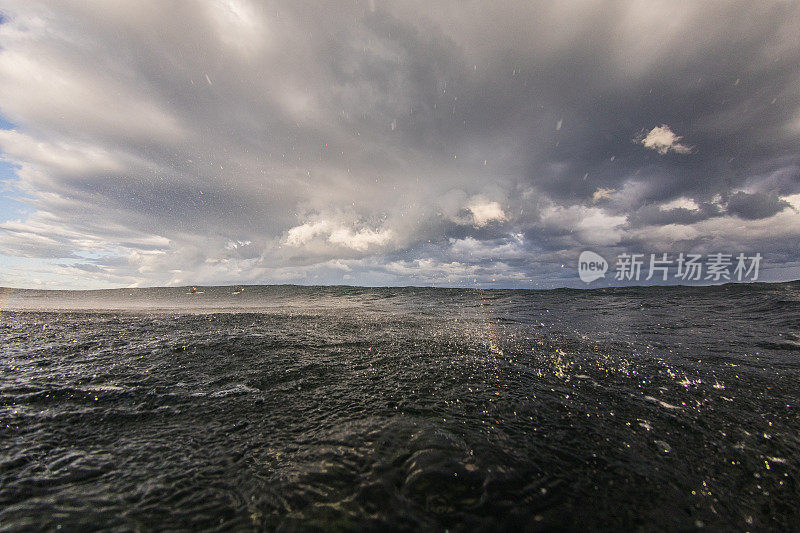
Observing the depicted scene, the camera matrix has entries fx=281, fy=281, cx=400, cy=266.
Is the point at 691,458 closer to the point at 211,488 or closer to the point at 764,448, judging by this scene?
the point at 764,448

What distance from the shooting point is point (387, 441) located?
92.4 inches

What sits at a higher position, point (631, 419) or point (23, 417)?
point (23, 417)

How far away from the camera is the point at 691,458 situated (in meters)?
2.37

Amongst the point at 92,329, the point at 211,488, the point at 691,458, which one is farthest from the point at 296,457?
the point at 92,329

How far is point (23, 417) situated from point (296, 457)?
2797mm

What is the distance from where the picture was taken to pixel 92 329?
268 inches

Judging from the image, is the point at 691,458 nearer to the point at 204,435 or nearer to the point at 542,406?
the point at 542,406

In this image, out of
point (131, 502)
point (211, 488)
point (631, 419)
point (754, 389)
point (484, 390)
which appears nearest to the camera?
point (131, 502)

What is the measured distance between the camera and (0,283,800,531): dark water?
169 centimetres

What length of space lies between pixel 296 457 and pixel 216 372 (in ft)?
8.92

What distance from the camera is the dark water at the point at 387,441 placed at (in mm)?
1689

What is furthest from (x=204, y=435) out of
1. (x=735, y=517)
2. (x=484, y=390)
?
(x=735, y=517)

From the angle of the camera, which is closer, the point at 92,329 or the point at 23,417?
the point at 23,417

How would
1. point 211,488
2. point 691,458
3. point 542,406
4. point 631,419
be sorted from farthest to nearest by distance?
point 542,406, point 631,419, point 691,458, point 211,488
